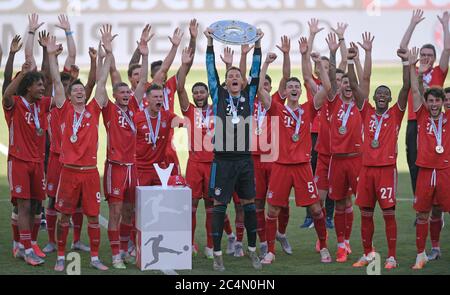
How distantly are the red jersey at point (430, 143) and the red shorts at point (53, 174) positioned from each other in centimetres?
372

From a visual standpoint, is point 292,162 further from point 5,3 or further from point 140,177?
point 5,3

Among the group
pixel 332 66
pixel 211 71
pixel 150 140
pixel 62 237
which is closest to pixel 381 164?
pixel 332 66

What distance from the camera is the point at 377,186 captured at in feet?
32.2

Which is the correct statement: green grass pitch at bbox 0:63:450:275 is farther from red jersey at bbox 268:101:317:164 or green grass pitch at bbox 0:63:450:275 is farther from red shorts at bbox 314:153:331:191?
red jersey at bbox 268:101:317:164

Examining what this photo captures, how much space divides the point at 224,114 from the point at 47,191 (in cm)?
229

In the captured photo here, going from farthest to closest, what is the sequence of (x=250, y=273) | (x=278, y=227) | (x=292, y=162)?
(x=278, y=227)
(x=292, y=162)
(x=250, y=273)

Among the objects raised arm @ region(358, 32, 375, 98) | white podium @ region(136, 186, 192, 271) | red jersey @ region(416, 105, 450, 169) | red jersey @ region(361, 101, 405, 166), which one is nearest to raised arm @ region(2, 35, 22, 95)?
white podium @ region(136, 186, 192, 271)

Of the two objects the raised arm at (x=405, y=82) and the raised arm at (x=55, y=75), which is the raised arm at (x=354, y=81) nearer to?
the raised arm at (x=405, y=82)

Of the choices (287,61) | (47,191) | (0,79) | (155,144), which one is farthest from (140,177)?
(0,79)

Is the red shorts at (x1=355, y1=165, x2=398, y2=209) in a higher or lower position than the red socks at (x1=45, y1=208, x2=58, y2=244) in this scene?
higher

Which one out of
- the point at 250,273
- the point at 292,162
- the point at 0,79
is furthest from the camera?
the point at 0,79

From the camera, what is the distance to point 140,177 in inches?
408

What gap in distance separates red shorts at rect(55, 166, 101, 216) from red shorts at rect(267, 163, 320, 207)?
1.83 metres

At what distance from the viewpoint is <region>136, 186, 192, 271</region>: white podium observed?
9.49m
